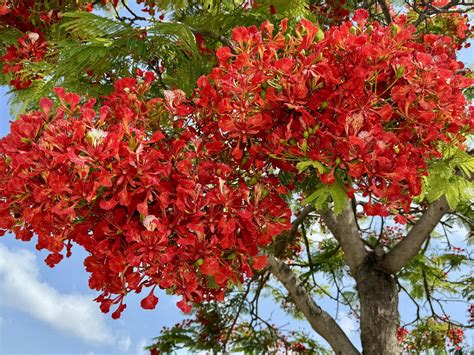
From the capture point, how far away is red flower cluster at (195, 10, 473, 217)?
1788 mm

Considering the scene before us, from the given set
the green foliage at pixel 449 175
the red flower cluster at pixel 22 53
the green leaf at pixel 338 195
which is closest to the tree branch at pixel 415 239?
the green foliage at pixel 449 175

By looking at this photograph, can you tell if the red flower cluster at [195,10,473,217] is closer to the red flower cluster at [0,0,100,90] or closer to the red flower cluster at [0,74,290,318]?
the red flower cluster at [0,74,290,318]

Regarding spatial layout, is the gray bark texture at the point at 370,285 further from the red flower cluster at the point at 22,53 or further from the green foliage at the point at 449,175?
the red flower cluster at the point at 22,53

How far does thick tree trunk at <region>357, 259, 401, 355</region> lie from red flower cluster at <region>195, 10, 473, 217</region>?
255 cm

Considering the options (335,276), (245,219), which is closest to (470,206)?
(335,276)

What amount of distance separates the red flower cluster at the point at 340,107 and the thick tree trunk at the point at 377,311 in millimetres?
2552

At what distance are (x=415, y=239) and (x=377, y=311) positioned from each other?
0.66 meters

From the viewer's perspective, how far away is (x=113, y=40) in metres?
2.82

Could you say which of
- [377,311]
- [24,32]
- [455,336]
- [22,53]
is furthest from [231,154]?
[455,336]

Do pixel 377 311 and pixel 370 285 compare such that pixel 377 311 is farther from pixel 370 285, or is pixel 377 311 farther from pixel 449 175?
pixel 449 175

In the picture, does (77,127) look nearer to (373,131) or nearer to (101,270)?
(101,270)

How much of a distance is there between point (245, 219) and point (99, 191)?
0.47 metres

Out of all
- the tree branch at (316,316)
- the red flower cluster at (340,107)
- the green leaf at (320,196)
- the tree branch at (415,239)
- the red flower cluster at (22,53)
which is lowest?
the green leaf at (320,196)

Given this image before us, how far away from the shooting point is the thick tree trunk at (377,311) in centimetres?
425
